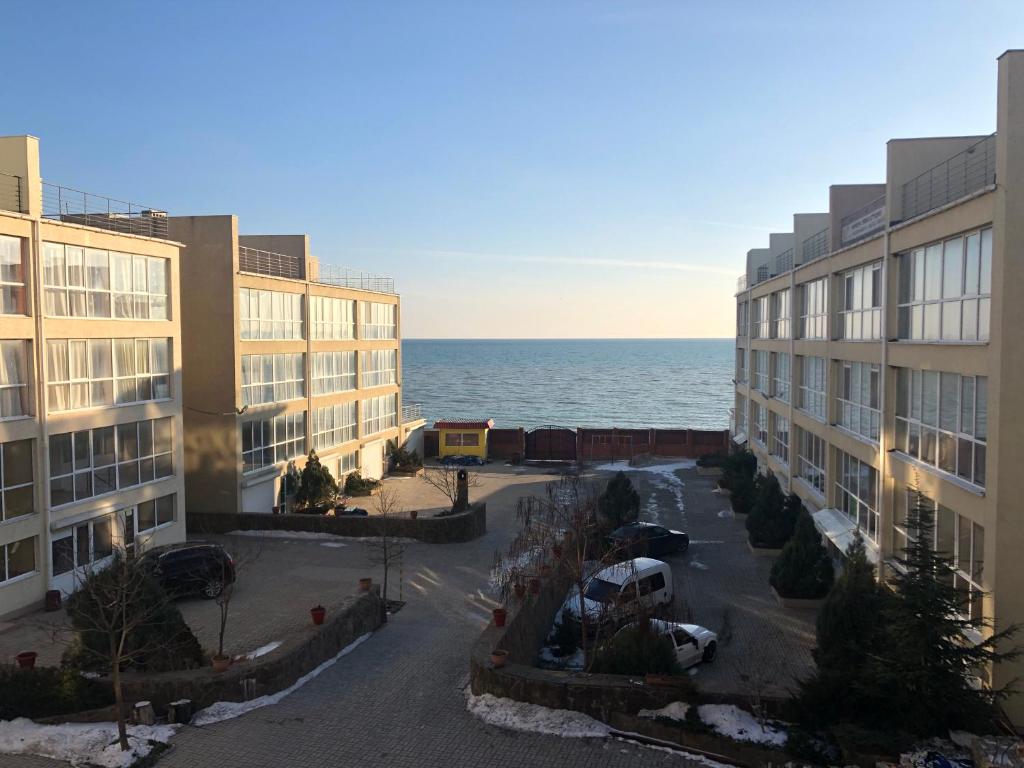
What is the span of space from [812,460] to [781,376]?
591 cm

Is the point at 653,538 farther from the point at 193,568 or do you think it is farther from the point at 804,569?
the point at 193,568

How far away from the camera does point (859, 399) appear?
22.3 metres

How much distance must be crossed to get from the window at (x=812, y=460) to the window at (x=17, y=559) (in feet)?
73.2

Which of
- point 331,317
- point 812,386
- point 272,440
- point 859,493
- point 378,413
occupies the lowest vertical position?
point 859,493

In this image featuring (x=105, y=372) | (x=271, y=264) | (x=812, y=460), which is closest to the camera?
(x=105, y=372)

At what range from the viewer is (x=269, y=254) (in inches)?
1444

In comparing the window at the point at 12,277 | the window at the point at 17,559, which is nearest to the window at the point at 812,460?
the window at the point at 17,559

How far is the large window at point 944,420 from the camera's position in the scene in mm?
14484

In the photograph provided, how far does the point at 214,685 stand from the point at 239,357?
1849 cm

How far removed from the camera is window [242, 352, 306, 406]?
3197 centimetres

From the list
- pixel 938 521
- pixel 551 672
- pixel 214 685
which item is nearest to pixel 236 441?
pixel 214 685

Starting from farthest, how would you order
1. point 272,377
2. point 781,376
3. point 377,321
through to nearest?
1. point 377,321
2. point 272,377
3. point 781,376

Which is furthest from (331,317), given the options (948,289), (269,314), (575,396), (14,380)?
(575,396)

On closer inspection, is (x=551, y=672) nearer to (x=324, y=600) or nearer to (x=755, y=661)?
(x=755, y=661)
